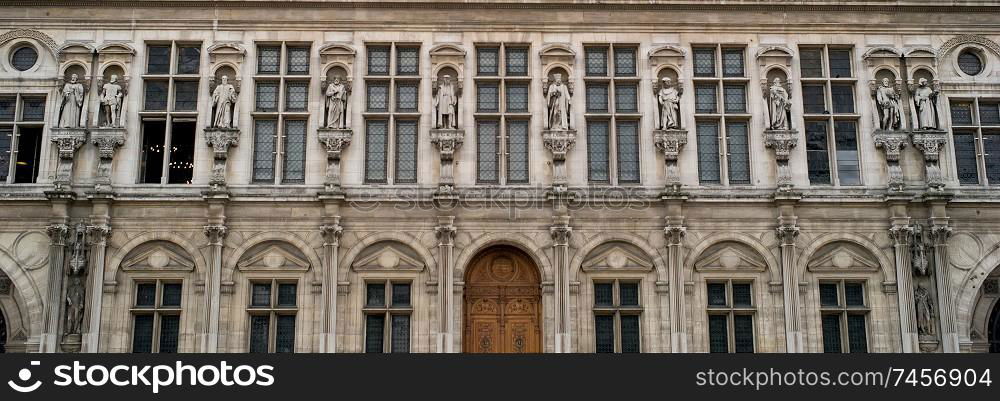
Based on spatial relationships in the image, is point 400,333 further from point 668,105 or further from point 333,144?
point 668,105

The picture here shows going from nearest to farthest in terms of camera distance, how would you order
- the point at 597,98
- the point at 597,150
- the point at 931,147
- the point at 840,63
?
the point at 931,147 → the point at 597,150 → the point at 597,98 → the point at 840,63

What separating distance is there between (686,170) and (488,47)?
19.4 feet

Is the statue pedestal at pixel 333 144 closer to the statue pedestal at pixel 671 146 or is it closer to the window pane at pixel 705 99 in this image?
the statue pedestal at pixel 671 146

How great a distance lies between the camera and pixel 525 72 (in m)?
24.7

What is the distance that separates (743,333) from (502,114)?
7930 millimetres

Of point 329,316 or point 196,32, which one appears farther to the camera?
point 196,32

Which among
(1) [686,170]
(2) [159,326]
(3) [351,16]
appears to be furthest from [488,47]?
(2) [159,326]

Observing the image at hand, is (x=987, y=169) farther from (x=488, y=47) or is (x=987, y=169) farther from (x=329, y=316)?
(x=329, y=316)

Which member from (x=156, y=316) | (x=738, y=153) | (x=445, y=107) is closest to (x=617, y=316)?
(x=738, y=153)

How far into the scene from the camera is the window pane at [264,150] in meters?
24.0

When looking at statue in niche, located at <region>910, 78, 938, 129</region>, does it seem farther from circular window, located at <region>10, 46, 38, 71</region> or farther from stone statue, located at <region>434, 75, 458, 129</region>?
circular window, located at <region>10, 46, 38, 71</region>

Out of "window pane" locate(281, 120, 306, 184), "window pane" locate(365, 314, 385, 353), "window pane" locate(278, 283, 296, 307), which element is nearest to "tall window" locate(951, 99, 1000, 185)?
"window pane" locate(365, 314, 385, 353)

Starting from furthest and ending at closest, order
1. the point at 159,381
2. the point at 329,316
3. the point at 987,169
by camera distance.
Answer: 1. the point at 987,169
2. the point at 329,316
3. the point at 159,381

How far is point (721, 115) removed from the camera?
24297mm
